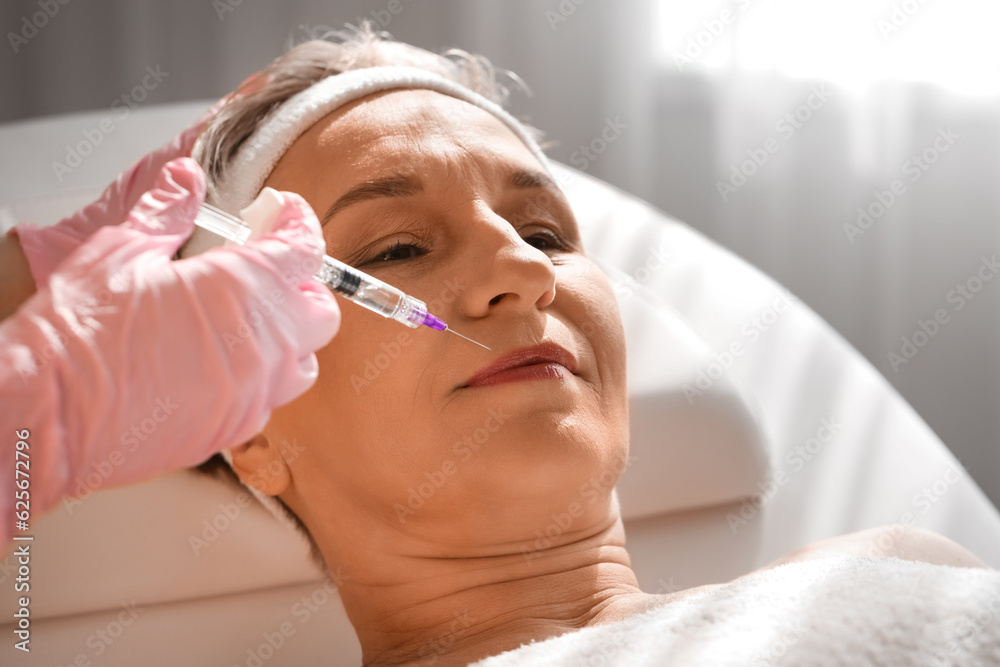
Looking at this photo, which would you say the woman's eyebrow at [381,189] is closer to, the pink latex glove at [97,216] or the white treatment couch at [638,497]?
the pink latex glove at [97,216]

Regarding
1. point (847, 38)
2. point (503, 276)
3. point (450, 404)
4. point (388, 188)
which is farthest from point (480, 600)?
point (847, 38)

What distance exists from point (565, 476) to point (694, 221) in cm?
163

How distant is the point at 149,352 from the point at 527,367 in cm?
41

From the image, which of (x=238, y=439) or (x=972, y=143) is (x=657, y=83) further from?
(x=238, y=439)

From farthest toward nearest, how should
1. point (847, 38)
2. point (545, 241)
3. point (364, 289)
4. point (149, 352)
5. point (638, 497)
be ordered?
point (847, 38) → point (638, 497) → point (545, 241) → point (364, 289) → point (149, 352)

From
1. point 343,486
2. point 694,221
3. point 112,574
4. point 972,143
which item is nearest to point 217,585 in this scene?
point 112,574

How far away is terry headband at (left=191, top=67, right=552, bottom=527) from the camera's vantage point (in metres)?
1.06

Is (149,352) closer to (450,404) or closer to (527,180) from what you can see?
(450,404)

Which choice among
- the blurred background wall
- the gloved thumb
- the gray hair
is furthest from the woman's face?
the blurred background wall

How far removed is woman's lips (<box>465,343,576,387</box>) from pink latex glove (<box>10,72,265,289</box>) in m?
0.49

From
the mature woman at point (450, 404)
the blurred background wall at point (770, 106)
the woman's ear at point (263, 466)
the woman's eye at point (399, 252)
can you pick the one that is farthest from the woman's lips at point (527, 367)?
the blurred background wall at point (770, 106)

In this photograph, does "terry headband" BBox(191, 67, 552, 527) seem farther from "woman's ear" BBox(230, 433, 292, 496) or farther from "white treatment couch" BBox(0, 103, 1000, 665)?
"white treatment couch" BBox(0, 103, 1000, 665)

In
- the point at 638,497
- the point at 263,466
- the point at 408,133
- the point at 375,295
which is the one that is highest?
the point at 408,133

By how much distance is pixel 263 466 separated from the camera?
1.04 metres
